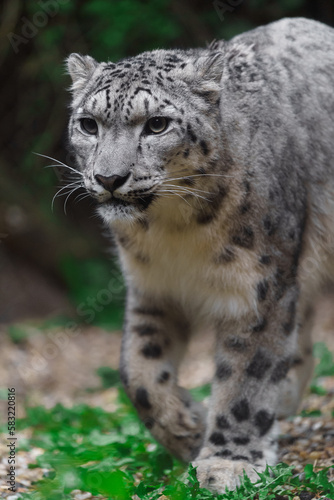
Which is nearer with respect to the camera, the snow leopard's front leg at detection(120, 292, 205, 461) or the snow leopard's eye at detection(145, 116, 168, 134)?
the snow leopard's eye at detection(145, 116, 168, 134)

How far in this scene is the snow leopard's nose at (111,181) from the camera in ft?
13.7

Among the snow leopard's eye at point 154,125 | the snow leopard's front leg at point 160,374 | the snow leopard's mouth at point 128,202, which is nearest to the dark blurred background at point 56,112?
the snow leopard's front leg at point 160,374

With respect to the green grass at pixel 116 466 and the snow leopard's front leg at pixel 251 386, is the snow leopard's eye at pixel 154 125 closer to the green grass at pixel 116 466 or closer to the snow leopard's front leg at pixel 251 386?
the snow leopard's front leg at pixel 251 386

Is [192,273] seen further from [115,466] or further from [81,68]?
[81,68]

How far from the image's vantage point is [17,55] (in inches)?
433

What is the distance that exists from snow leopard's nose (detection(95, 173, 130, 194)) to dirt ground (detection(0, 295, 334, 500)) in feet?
8.56

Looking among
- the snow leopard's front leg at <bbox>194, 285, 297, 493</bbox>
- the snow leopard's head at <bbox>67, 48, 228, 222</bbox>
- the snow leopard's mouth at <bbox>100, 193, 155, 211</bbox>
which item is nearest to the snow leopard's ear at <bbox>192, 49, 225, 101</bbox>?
the snow leopard's head at <bbox>67, 48, 228, 222</bbox>

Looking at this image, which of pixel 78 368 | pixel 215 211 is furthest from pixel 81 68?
pixel 78 368

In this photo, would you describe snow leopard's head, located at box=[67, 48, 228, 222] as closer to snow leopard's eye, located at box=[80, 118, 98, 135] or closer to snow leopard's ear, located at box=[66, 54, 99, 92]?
snow leopard's eye, located at box=[80, 118, 98, 135]

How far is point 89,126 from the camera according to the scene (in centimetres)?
463

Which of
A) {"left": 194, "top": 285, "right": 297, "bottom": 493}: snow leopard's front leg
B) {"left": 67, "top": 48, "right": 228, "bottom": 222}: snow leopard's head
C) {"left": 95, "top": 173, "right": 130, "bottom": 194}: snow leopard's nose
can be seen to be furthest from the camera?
{"left": 194, "top": 285, "right": 297, "bottom": 493}: snow leopard's front leg

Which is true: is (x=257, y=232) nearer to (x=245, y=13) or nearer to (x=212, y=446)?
(x=212, y=446)

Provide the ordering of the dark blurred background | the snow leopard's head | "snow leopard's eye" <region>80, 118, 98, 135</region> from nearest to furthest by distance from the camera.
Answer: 1. the snow leopard's head
2. "snow leopard's eye" <region>80, 118, 98, 135</region>
3. the dark blurred background

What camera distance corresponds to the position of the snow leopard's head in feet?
Answer: 14.0
